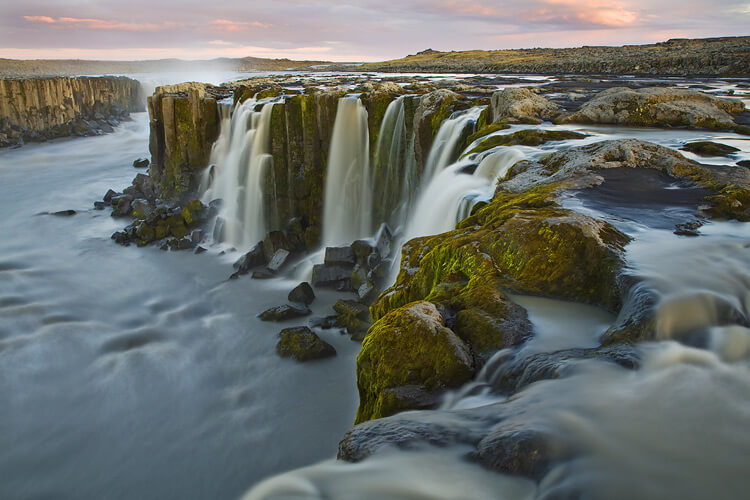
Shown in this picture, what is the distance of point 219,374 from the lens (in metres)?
9.83

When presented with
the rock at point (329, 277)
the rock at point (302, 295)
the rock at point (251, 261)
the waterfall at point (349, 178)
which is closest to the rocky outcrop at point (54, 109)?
the rock at point (251, 261)

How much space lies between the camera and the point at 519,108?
42.6 feet

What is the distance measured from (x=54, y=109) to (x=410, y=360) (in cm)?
4748

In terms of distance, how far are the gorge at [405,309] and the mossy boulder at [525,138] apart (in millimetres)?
56

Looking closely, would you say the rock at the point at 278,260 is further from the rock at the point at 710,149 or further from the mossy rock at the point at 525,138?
the rock at the point at 710,149

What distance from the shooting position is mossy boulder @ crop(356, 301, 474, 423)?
3.91 m

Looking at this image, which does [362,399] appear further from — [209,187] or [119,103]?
[119,103]

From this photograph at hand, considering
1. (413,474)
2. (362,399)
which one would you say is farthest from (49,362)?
(413,474)

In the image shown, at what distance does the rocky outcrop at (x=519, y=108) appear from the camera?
12.6 meters

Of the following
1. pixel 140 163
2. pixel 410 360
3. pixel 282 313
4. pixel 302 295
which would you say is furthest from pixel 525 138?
pixel 140 163

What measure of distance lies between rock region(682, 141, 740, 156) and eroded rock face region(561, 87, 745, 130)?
10.7 feet

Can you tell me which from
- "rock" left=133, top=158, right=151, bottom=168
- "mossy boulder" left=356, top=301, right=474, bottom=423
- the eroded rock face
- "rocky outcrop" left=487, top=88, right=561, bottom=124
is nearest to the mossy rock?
"rocky outcrop" left=487, top=88, right=561, bottom=124

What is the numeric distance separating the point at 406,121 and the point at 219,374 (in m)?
9.71

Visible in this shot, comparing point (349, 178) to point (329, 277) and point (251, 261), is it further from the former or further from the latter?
point (329, 277)
